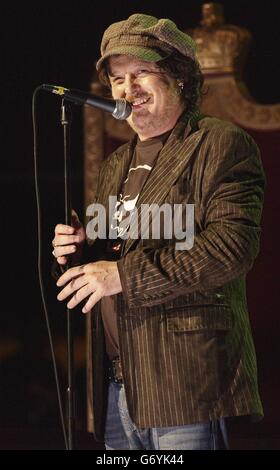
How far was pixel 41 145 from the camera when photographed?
524cm

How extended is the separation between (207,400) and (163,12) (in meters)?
3.06

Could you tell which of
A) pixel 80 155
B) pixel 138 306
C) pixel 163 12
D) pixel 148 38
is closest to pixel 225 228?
pixel 138 306

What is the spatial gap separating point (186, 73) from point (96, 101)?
39 cm

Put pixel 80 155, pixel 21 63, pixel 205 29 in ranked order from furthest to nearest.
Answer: pixel 80 155, pixel 21 63, pixel 205 29

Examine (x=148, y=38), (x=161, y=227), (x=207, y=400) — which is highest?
(x=148, y=38)

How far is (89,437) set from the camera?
405 centimetres

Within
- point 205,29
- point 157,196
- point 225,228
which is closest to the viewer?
point 225,228

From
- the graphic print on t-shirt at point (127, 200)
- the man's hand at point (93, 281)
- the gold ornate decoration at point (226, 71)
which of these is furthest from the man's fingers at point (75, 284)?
the gold ornate decoration at point (226, 71)

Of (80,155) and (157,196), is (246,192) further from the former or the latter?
(80,155)

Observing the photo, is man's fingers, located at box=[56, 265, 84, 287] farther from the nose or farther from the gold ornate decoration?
the gold ornate decoration

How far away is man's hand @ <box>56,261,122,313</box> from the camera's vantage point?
1.84m

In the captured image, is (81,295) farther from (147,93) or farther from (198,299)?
(147,93)

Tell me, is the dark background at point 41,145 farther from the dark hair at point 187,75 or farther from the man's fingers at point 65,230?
the man's fingers at point 65,230

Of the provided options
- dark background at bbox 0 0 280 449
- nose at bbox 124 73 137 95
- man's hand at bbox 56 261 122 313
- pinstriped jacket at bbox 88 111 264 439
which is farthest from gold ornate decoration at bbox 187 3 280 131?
man's hand at bbox 56 261 122 313
